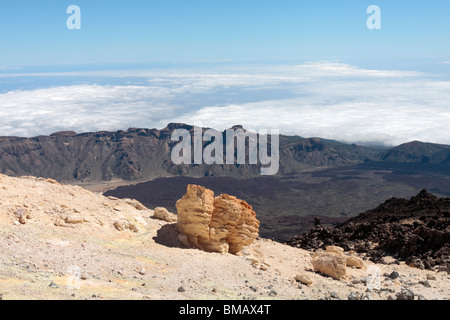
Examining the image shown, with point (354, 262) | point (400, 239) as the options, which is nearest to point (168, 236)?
point (354, 262)

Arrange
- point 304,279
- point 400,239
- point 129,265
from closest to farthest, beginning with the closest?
point 129,265 → point 304,279 → point 400,239

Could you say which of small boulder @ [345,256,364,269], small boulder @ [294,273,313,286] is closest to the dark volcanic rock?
small boulder @ [345,256,364,269]

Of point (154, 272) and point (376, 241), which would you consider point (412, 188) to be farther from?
point (154, 272)

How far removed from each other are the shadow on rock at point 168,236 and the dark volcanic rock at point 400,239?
11682 millimetres

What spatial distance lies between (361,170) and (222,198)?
192157 mm

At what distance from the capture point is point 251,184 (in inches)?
6885

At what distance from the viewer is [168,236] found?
19.0m

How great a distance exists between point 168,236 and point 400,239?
14523 mm

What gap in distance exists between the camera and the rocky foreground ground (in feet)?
39.6

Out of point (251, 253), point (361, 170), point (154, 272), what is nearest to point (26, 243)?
point (154, 272)

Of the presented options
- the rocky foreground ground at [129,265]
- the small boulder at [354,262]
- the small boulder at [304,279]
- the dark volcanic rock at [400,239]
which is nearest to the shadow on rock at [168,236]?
the rocky foreground ground at [129,265]

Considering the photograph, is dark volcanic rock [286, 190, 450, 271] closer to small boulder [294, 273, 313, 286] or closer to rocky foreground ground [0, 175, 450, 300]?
rocky foreground ground [0, 175, 450, 300]

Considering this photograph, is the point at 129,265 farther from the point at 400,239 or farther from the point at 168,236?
the point at 400,239
